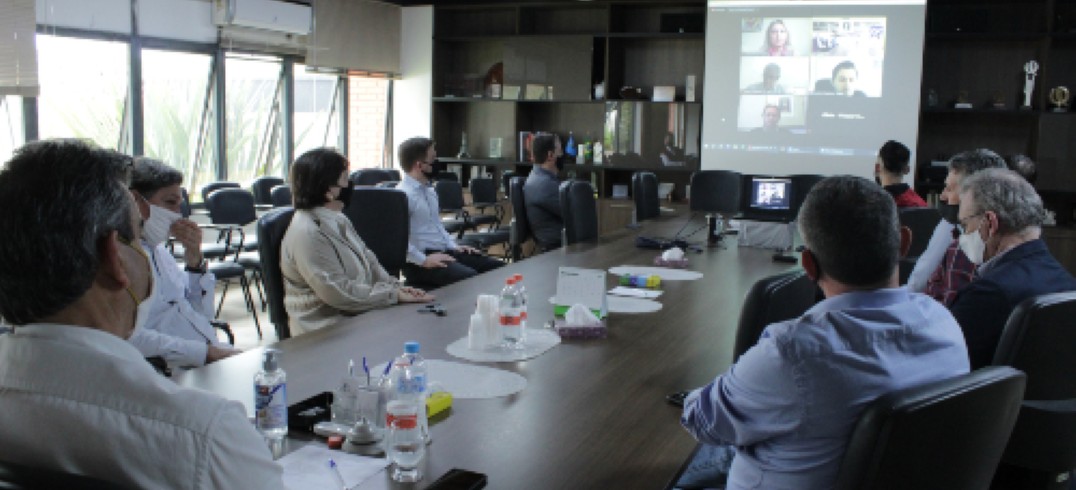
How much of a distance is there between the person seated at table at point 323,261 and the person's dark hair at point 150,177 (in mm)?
463

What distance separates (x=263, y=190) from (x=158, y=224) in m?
4.51

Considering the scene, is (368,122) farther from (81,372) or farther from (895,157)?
(81,372)

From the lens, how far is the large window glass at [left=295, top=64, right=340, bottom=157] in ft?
29.4

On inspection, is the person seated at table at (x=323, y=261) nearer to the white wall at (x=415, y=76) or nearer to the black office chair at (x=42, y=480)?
the black office chair at (x=42, y=480)

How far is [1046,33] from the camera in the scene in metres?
7.50

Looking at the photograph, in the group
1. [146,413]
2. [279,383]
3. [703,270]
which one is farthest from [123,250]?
[703,270]

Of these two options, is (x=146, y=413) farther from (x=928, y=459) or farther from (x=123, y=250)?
(x=928, y=459)

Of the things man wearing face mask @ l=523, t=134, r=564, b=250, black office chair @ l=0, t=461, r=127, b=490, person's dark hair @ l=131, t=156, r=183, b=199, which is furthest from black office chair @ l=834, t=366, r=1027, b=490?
man wearing face mask @ l=523, t=134, r=564, b=250

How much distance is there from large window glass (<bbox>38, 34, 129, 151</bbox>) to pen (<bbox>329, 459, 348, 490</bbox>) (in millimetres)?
5676

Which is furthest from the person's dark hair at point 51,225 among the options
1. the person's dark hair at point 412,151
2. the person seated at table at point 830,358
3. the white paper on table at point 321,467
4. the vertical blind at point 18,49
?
the vertical blind at point 18,49

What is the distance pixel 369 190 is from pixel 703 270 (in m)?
1.72

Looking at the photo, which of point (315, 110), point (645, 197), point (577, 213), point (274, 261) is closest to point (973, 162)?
point (577, 213)

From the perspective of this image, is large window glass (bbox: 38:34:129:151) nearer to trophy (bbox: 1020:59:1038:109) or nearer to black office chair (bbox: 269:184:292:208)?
black office chair (bbox: 269:184:292:208)

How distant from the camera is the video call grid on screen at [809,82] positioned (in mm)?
7949
